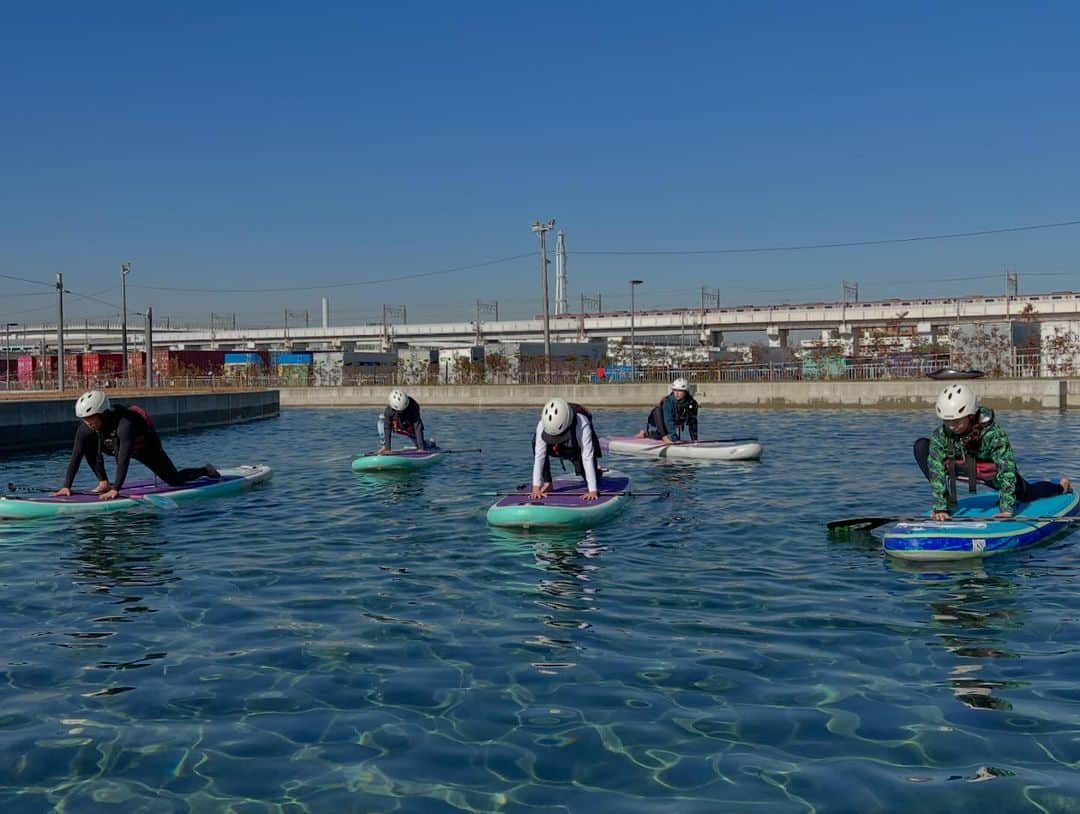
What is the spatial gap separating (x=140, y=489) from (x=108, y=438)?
A: 1445 mm

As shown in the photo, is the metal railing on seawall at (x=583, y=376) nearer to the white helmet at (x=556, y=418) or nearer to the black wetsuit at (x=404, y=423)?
Answer: the black wetsuit at (x=404, y=423)

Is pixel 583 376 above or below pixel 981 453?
above

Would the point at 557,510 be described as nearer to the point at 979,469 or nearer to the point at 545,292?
the point at 979,469

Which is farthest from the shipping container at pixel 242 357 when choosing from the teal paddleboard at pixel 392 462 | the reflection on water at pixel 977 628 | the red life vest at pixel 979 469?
the reflection on water at pixel 977 628

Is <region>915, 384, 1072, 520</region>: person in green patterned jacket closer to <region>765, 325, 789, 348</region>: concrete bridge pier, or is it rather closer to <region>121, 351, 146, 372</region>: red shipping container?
<region>121, 351, 146, 372</region>: red shipping container

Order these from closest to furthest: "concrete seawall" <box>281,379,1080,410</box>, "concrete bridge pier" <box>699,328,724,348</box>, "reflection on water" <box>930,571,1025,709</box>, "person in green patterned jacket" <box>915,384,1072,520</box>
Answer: "reflection on water" <box>930,571,1025,709</box> < "person in green patterned jacket" <box>915,384,1072,520</box> < "concrete seawall" <box>281,379,1080,410</box> < "concrete bridge pier" <box>699,328,724,348</box>

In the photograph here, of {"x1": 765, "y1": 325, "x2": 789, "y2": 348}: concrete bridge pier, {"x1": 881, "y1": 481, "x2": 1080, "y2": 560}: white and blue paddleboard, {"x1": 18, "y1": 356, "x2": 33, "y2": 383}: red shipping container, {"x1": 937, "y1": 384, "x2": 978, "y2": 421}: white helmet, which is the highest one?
{"x1": 765, "y1": 325, "x2": 789, "y2": 348}: concrete bridge pier

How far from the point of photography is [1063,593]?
9.95 meters

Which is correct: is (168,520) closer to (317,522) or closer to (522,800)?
(317,522)

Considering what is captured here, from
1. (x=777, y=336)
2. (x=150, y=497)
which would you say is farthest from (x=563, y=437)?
(x=777, y=336)

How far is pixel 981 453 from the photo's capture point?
1245 cm

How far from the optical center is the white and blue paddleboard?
1141 cm

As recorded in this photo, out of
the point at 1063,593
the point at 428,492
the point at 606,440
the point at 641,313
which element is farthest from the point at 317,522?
the point at 641,313

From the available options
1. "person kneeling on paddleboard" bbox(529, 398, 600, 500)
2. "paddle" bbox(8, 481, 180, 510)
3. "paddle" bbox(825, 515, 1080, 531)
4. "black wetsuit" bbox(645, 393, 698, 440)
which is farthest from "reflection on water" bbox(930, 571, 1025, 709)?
"black wetsuit" bbox(645, 393, 698, 440)
